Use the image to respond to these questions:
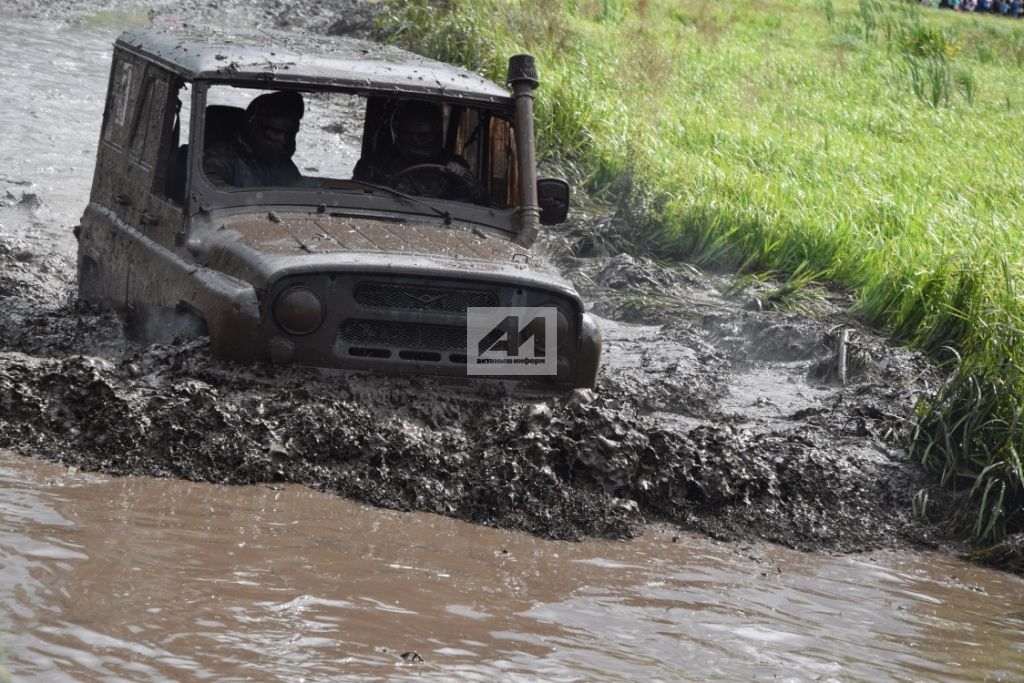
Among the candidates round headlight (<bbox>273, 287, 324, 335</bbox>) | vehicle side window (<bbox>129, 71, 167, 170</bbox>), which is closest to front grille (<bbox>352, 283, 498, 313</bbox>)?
round headlight (<bbox>273, 287, 324, 335</bbox>)

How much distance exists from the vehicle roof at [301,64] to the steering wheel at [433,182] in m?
0.36

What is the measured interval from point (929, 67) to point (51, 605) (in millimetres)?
17472

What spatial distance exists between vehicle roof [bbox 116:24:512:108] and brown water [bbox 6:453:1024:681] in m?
1.77

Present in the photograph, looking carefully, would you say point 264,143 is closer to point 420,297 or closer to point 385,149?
point 385,149

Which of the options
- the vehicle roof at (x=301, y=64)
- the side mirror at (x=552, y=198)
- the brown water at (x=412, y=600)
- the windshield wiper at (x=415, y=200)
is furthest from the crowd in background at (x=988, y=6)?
the brown water at (x=412, y=600)

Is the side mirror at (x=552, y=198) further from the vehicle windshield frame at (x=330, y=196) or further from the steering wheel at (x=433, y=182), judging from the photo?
the steering wheel at (x=433, y=182)

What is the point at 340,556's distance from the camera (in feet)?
15.0

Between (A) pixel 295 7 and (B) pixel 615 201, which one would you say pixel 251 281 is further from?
(A) pixel 295 7

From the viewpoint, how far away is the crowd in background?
122 feet

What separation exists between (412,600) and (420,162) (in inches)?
103

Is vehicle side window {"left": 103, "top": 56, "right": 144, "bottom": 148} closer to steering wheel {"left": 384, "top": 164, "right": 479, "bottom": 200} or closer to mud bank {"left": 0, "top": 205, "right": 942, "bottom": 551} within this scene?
mud bank {"left": 0, "top": 205, "right": 942, "bottom": 551}

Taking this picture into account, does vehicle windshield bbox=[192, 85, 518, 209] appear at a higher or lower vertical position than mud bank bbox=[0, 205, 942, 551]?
higher

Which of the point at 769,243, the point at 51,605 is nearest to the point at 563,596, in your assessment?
the point at 51,605

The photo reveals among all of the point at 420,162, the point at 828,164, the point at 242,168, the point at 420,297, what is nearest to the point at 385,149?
the point at 420,162
